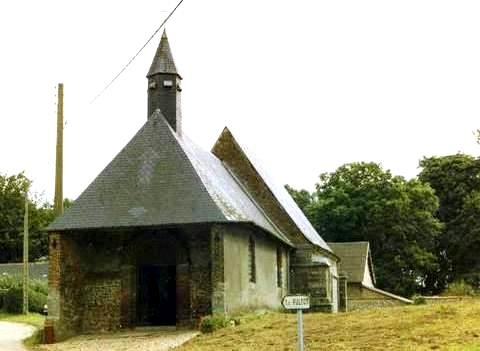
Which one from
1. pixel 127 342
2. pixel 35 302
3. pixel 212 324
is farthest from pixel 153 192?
pixel 35 302

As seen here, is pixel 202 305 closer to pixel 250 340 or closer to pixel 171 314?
pixel 171 314

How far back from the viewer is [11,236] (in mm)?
71312

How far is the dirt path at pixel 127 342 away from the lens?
1936cm

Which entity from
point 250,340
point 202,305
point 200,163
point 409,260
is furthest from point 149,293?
point 409,260

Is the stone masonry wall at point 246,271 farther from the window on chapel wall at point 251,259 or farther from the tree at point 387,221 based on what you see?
the tree at point 387,221

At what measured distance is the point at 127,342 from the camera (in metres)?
20.6

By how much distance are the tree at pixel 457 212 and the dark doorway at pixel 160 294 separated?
35.5 metres

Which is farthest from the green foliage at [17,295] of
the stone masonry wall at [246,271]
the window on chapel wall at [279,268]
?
the stone masonry wall at [246,271]

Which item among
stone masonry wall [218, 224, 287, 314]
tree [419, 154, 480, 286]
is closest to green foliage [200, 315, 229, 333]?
stone masonry wall [218, 224, 287, 314]

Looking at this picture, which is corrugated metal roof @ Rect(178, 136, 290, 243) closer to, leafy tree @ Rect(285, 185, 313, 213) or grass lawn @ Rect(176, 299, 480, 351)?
grass lawn @ Rect(176, 299, 480, 351)

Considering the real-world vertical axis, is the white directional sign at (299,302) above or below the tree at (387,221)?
below

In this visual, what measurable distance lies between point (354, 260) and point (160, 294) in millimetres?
27606

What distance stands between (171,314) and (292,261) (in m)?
9.80

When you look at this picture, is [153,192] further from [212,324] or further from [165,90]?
[212,324]
